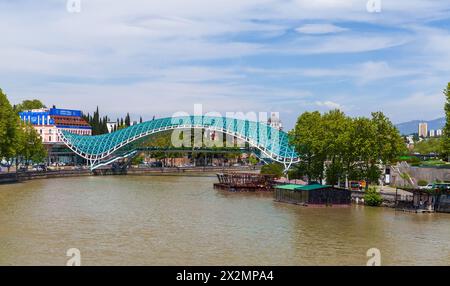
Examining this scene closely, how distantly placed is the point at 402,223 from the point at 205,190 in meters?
27.9

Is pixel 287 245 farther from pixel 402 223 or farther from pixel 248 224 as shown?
pixel 402 223

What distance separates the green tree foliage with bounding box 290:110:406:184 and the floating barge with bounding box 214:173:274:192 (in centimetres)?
304

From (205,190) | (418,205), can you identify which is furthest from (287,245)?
(205,190)

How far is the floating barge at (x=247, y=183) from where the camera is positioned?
201ft

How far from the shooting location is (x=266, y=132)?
256 ft

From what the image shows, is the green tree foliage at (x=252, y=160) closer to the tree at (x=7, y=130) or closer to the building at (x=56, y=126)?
the building at (x=56, y=126)

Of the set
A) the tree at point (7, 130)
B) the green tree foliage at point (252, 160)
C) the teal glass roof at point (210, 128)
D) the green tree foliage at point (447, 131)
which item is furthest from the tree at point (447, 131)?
the green tree foliage at point (252, 160)

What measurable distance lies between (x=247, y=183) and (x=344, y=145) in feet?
48.2

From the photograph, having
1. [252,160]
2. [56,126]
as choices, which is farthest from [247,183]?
[252,160]

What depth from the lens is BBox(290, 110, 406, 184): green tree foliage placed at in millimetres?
48062

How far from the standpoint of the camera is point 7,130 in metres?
63.9

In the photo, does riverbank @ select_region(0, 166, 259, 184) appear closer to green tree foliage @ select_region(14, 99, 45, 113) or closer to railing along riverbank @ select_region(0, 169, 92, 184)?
railing along riverbank @ select_region(0, 169, 92, 184)

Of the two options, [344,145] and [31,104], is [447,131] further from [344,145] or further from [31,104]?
[31,104]
